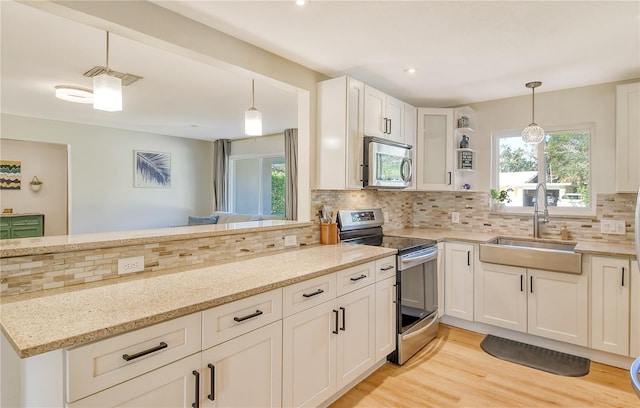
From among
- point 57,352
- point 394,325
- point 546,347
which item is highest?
point 57,352

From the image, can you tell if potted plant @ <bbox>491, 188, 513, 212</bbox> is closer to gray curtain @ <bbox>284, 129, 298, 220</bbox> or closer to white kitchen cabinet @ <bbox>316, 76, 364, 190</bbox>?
white kitchen cabinet @ <bbox>316, 76, 364, 190</bbox>

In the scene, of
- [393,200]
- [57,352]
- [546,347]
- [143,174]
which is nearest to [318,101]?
[393,200]

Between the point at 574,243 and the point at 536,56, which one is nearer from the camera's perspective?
the point at 536,56

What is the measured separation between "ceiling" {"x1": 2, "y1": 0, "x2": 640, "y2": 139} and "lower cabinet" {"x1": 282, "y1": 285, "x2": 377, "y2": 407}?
1660 mm

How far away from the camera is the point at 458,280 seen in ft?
10.4

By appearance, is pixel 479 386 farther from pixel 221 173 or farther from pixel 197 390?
pixel 221 173

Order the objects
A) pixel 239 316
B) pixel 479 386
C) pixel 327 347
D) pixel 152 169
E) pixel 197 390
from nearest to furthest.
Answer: pixel 197 390 < pixel 239 316 < pixel 327 347 < pixel 479 386 < pixel 152 169

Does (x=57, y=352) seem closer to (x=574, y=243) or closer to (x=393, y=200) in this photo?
(x=393, y=200)

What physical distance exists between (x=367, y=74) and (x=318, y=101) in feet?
1.62

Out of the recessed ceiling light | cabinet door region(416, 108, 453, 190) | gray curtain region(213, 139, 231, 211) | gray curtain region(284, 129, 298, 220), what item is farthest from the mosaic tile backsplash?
gray curtain region(213, 139, 231, 211)

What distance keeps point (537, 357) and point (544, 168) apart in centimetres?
179

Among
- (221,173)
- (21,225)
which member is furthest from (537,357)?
(21,225)

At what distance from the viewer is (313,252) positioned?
238 cm

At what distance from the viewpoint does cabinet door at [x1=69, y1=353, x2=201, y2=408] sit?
106 centimetres
